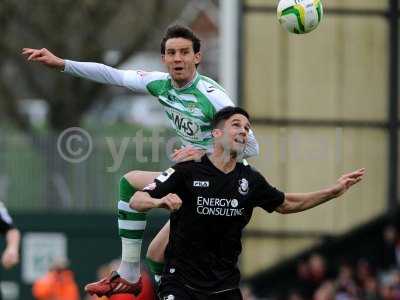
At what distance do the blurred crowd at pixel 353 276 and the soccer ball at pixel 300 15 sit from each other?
332 inches

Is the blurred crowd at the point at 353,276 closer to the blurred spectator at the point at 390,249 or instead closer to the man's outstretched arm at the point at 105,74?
the blurred spectator at the point at 390,249

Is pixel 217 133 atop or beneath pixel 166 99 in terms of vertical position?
beneath

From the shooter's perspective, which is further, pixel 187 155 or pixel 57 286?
pixel 57 286

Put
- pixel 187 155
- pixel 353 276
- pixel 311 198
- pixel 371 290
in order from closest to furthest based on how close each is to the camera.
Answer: pixel 187 155 < pixel 311 198 < pixel 371 290 < pixel 353 276

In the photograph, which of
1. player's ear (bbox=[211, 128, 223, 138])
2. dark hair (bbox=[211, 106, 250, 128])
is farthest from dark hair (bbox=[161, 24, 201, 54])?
player's ear (bbox=[211, 128, 223, 138])

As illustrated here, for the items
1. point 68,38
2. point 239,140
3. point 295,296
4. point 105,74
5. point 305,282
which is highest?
point 68,38

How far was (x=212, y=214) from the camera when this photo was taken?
11.1 meters

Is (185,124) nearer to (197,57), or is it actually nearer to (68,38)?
(197,57)

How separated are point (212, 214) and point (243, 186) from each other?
356 millimetres

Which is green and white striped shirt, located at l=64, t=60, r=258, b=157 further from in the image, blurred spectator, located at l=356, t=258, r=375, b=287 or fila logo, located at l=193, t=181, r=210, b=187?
blurred spectator, located at l=356, t=258, r=375, b=287

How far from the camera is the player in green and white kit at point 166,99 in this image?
11.7 meters

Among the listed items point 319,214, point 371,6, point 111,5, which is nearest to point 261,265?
point 319,214

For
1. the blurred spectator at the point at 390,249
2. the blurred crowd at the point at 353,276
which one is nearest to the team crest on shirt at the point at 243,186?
the blurred crowd at the point at 353,276

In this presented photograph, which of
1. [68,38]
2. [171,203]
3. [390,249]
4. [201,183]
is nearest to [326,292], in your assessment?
[390,249]
